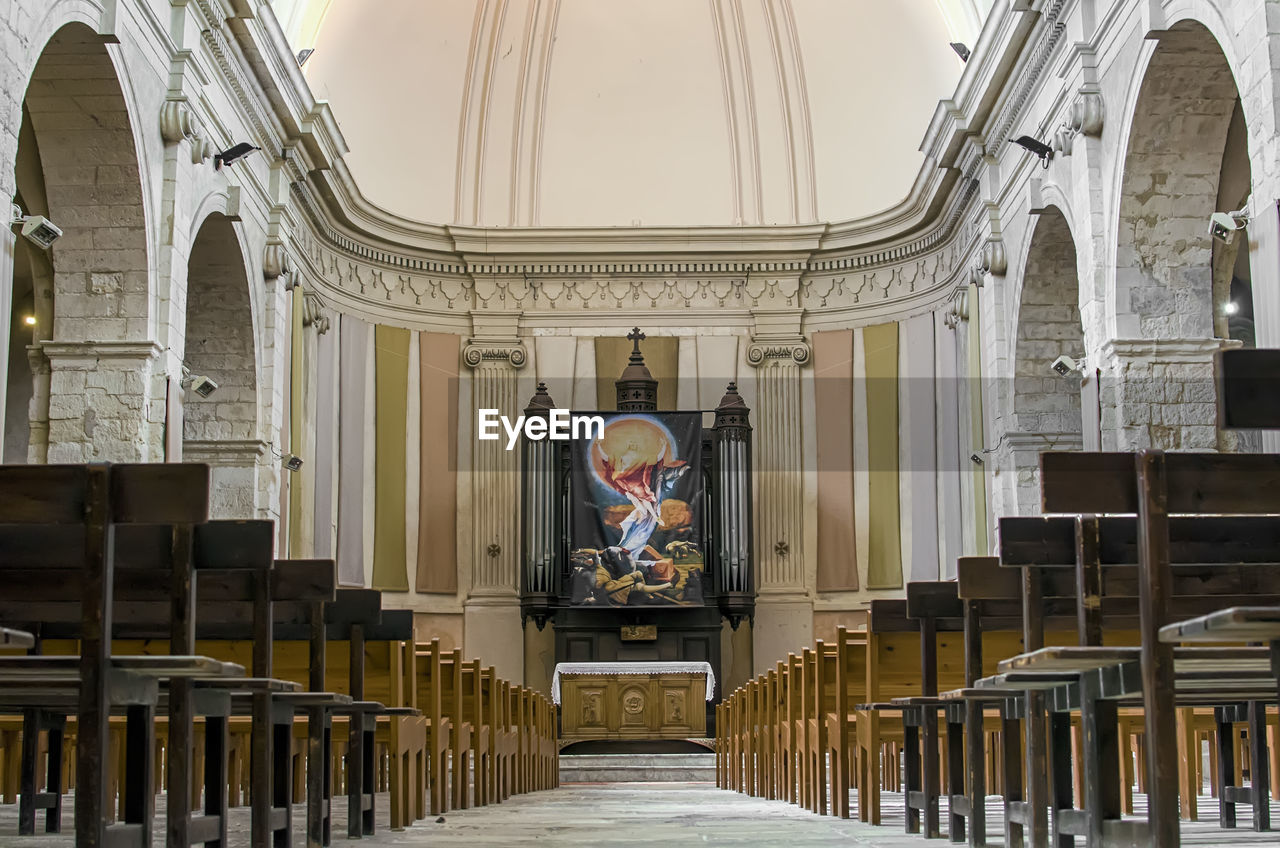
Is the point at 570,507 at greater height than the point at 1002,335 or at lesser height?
lesser

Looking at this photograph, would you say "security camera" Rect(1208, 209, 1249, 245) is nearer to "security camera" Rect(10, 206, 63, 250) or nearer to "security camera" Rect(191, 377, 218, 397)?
"security camera" Rect(10, 206, 63, 250)

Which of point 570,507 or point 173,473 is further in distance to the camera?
point 570,507

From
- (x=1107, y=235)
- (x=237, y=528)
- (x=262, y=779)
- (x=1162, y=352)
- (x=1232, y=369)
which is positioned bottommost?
(x=262, y=779)

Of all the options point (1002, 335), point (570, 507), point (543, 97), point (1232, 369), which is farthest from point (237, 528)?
point (543, 97)

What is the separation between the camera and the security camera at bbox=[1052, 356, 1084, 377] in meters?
12.0

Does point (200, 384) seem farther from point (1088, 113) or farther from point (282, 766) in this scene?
point (282, 766)

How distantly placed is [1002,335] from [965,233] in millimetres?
2012

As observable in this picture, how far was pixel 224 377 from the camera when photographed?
1327 cm

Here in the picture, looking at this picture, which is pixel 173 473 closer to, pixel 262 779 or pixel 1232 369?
pixel 262 779

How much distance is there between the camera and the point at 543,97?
18109 millimetres

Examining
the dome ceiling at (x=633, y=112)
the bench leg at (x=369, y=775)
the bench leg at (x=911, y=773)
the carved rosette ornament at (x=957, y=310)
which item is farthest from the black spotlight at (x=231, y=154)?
the bench leg at (x=911, y=773)

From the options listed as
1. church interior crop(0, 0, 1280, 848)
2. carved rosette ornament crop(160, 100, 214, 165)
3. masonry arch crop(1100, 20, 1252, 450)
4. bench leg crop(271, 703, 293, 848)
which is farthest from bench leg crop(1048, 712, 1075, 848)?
carved rosette ornament crop(160, 100, 214, 165)

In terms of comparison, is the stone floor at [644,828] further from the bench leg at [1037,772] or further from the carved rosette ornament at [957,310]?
the carved rosette ornament at [957,310]

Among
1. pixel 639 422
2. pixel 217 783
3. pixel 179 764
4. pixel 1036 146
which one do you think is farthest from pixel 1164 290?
pixel 179 764
